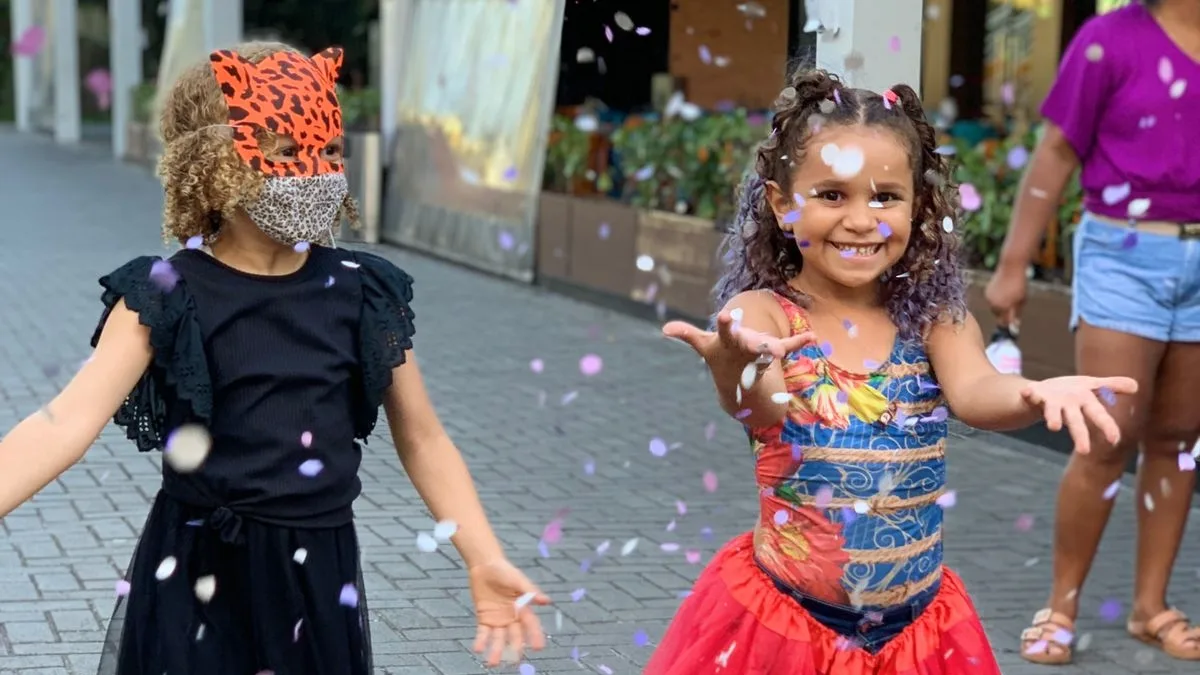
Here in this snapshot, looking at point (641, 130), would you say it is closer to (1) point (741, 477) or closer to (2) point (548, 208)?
(2) point (548, 208)

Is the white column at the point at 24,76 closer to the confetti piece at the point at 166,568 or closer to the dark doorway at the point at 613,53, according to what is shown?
the dark doorway at the point at 613,53

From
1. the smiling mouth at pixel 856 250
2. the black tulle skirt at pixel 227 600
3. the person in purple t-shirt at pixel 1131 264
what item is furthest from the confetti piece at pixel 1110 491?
the black tulle skirt at pixel 227 600

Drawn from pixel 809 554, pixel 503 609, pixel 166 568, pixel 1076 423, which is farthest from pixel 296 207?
pixel 1076 423

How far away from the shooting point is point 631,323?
10.9 m

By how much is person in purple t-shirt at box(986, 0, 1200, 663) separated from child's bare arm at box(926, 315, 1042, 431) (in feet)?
5.49

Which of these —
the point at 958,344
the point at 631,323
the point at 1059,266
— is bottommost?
the point at 631,323

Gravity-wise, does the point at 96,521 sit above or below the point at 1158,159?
below

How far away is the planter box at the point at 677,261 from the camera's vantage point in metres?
10.2

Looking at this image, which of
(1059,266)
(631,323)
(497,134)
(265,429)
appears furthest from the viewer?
(497,134)

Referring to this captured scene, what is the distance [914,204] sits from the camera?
3080mm

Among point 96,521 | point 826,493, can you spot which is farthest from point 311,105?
point 96,521

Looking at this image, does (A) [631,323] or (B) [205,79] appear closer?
(B) [205,79]

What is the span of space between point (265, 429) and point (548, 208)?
948 centimetres

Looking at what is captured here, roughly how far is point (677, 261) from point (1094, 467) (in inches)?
233
